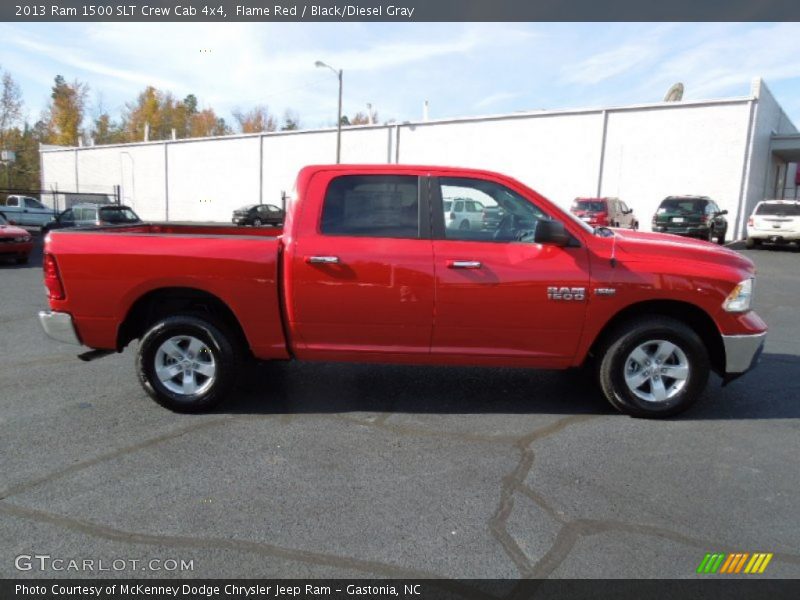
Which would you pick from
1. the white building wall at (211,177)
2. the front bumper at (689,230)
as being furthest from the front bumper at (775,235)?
the white building wall at (211,177)

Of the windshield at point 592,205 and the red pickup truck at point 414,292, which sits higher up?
the windshield at point 592,205

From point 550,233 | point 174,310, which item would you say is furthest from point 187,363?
point 550,233

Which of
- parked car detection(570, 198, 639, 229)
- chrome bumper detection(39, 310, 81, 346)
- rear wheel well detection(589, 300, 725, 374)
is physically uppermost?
parked car detection(570, 198, 639, 229)

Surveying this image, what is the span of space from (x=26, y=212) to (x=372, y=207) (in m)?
29.8

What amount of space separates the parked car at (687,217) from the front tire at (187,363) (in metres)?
19.1

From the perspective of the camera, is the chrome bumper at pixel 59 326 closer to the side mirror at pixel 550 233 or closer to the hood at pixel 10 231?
the side mirror at pixel 550 233

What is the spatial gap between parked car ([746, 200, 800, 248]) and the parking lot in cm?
1690

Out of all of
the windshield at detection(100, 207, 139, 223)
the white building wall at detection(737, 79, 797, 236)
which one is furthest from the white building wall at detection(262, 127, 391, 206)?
the white building wall at detection(737, 79, 797, 236)

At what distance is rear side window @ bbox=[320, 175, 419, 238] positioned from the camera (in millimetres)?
4316

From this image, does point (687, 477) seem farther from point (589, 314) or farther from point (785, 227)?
point (785, 227)

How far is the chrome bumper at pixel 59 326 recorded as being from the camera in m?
4.37

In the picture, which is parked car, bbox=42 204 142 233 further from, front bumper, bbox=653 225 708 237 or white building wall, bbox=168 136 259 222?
white building wall, bbox=168 136 259 222

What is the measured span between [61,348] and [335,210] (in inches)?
162
